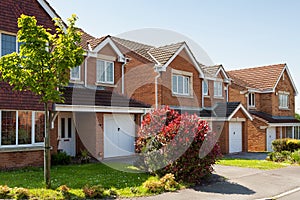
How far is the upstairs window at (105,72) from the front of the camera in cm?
1958

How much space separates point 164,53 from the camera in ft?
75.0

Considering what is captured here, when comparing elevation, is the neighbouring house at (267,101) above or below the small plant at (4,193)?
above

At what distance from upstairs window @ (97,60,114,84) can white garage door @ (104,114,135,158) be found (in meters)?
2.40

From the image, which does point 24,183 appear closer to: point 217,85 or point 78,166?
point 78,166

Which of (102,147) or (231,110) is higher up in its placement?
(231,110)

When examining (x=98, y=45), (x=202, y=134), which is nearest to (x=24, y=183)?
(x=202, y=134)

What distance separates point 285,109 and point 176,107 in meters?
19.2

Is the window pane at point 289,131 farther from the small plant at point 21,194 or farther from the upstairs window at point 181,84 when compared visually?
the small plant at point 21,194

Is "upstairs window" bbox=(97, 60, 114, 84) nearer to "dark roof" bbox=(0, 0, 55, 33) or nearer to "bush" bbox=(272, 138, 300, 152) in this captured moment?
"dark roof" bbox=(0, 0, 55, 33)

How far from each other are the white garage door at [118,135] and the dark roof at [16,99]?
4726 millimetres

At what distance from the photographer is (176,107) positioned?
22266 mm

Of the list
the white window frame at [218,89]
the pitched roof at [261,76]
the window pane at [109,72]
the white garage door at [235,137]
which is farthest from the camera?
the pitched roof at [261,76]

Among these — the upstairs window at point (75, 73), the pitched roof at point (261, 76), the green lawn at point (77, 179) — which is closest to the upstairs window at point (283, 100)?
the pitched roof at point (261, 76)

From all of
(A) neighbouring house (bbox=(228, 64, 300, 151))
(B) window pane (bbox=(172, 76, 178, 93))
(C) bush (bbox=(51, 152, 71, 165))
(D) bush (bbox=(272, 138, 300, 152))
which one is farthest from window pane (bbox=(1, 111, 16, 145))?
(A) neighbouring house (bbox=(228, 64, 300, 151))
